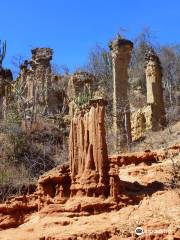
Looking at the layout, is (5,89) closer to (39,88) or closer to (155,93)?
(39,88)

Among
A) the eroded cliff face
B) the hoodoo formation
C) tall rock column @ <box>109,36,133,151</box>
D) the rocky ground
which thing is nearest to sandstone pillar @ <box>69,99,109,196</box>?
the hoodoo formation

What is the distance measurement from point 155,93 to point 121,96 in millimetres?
2925

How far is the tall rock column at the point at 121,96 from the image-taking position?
23.0 meters

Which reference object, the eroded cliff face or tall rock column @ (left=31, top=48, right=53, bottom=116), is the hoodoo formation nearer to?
the eroded cliff face

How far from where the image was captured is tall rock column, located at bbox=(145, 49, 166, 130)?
84.8ft

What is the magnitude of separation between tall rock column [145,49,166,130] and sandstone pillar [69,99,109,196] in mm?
9742

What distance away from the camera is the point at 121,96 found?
23.8m

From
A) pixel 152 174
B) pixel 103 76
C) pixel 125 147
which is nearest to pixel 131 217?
pixel 152 174

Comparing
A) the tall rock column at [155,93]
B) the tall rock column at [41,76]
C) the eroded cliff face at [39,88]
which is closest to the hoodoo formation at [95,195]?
the tall rock column at [155,93]

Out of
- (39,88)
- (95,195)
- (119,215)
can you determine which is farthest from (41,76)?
(119,215)

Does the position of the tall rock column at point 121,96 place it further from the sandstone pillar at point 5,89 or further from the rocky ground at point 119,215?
the sandstone pillar at point 5,89

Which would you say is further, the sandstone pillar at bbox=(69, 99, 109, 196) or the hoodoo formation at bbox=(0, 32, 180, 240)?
the sandstone pillar at bbox=(69, 99, 109, 196)

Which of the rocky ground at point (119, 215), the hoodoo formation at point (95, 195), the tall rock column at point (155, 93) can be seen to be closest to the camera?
the rocky ground at point (119, 215)

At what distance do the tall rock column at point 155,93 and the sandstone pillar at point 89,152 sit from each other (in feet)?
32.0
